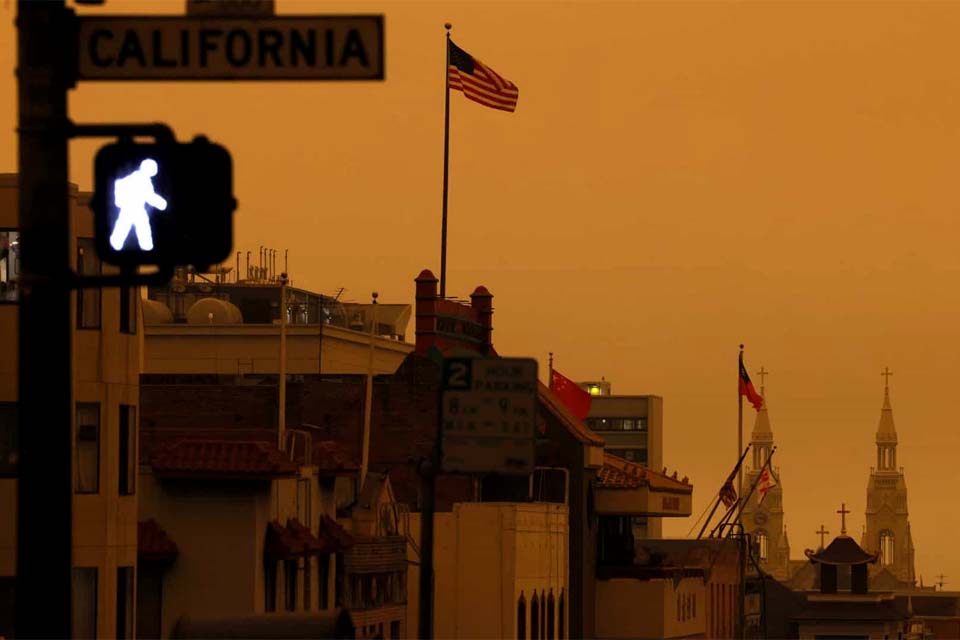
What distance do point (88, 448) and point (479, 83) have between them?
25.3 meters

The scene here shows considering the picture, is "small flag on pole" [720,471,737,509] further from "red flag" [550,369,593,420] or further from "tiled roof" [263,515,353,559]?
"tiled roof" [263,515,353,559]

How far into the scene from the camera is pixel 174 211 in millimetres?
10945

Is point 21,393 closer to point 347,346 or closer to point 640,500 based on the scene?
point 640,500

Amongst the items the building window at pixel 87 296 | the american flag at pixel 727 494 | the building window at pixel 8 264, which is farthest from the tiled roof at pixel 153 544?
the american flag at pixel 727 494

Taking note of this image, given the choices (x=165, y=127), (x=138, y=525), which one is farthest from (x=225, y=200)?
(x=138, y=525)

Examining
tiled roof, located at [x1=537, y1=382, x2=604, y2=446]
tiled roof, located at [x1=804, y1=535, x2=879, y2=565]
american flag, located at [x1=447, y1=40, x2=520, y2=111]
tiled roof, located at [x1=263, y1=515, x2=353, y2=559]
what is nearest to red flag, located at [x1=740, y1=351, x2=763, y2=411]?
tiled roof, located at [x1=537, y1=382, x2=604, y2=446]

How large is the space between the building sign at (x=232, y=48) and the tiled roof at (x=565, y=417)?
6027 centimetres

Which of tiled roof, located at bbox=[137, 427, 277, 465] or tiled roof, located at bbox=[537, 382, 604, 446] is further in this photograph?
tiled roof, located at bbox=[537, 382, 604, 446]

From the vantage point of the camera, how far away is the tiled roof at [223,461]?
4662cm

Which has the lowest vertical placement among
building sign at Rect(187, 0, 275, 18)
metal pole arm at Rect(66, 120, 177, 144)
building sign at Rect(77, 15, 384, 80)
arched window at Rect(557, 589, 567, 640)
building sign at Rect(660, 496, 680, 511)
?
arched window at Rect(557, 589, 567, 640)

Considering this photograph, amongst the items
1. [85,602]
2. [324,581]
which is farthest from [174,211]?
[324,581]

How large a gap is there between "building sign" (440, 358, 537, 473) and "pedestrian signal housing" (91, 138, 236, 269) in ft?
19.6

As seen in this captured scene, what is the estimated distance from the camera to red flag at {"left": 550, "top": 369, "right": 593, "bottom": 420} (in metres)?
80.8

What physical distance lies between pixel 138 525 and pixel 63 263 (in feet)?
117
